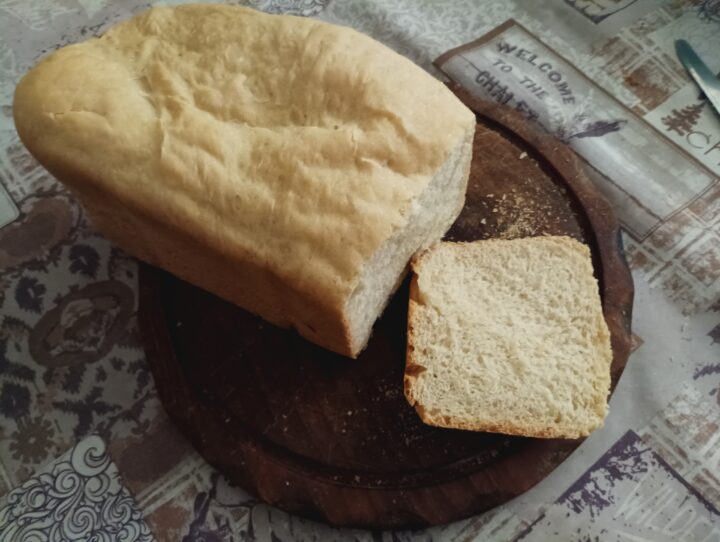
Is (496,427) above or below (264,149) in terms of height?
below

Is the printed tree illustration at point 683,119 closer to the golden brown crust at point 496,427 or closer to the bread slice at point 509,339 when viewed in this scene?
the bread slice at point 509,339

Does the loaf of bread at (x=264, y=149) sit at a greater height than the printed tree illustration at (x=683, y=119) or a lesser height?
lesser

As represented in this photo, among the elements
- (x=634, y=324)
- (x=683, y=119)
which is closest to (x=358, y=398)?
(x=634, y=324)

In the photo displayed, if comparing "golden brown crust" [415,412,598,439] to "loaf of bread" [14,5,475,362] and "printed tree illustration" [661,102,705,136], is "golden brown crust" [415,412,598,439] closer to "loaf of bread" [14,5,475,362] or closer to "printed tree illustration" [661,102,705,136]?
"loaf of bread" [14,5,475,362]

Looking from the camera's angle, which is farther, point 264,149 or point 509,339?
point 509,339

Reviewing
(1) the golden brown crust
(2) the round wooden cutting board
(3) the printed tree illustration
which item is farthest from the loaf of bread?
(3) the printed tree illustration

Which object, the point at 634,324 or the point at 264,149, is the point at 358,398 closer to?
the point at 264,149

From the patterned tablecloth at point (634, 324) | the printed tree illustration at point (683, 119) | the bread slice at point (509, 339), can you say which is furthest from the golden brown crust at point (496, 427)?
the printed tree illustration at point (683, 119)
